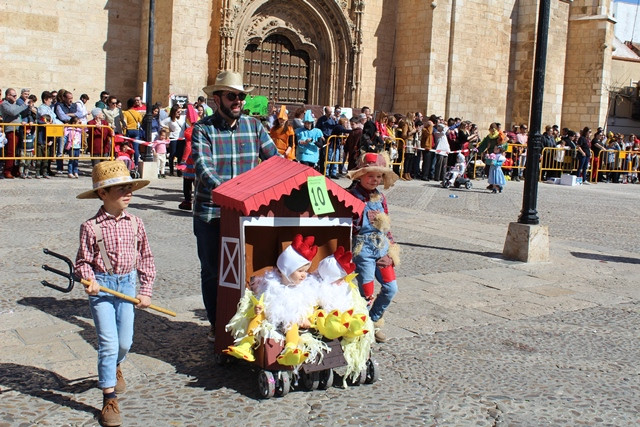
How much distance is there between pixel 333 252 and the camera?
4.83 meters

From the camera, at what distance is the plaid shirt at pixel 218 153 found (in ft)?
15.9

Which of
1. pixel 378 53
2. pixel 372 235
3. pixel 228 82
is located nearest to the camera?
pixel 228 82

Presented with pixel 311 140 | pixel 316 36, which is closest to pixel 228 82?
pixel 311 140

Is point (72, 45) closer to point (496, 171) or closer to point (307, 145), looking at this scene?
point (307, 145)

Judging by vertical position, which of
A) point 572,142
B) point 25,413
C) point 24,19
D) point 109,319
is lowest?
→ point 25,413

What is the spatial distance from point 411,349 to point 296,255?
144cm

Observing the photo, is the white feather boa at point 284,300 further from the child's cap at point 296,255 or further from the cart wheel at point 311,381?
the cart wheel at point 311,381

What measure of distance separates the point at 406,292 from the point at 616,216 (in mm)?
8732

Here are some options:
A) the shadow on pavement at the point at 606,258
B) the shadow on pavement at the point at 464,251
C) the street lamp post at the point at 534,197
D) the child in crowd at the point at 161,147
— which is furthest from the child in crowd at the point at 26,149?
the shadow on pavement at the point at 606,258

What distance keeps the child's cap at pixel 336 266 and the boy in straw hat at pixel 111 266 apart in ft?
3.47

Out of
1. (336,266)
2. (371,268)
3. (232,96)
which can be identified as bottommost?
(371,268)

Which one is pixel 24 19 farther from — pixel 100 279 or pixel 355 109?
pixel 100 279

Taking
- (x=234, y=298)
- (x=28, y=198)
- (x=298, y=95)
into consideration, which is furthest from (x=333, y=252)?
(x=298, y=95)

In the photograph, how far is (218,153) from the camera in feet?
16.3
